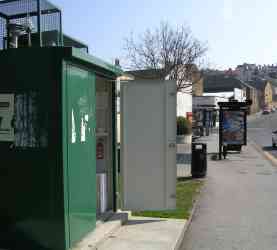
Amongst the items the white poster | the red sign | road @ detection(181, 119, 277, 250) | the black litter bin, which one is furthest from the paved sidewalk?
the white poster

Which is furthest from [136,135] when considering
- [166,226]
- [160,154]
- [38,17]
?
[38,17]

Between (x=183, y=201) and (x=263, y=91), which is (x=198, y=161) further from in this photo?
(x=263, y=91)

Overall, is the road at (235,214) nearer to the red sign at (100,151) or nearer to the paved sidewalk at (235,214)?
the paved sidewalk at (235,214)

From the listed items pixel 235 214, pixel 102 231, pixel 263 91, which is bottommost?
pixel 235 214

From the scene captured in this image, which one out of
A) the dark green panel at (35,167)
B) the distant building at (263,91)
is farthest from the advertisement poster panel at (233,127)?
the distant building at (263,91)

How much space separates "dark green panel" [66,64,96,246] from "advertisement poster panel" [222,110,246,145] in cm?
1585

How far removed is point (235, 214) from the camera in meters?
8.32

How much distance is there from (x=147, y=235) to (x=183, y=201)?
3000mm

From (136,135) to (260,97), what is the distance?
14418 cm

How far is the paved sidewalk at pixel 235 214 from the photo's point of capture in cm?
648

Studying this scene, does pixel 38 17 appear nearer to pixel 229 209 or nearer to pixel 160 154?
pixel 160 154

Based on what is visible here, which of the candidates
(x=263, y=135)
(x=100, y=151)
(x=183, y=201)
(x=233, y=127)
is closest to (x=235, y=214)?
(x=183, y=201)

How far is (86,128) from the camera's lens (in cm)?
580

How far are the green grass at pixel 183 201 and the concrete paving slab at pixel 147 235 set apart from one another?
0.41m
